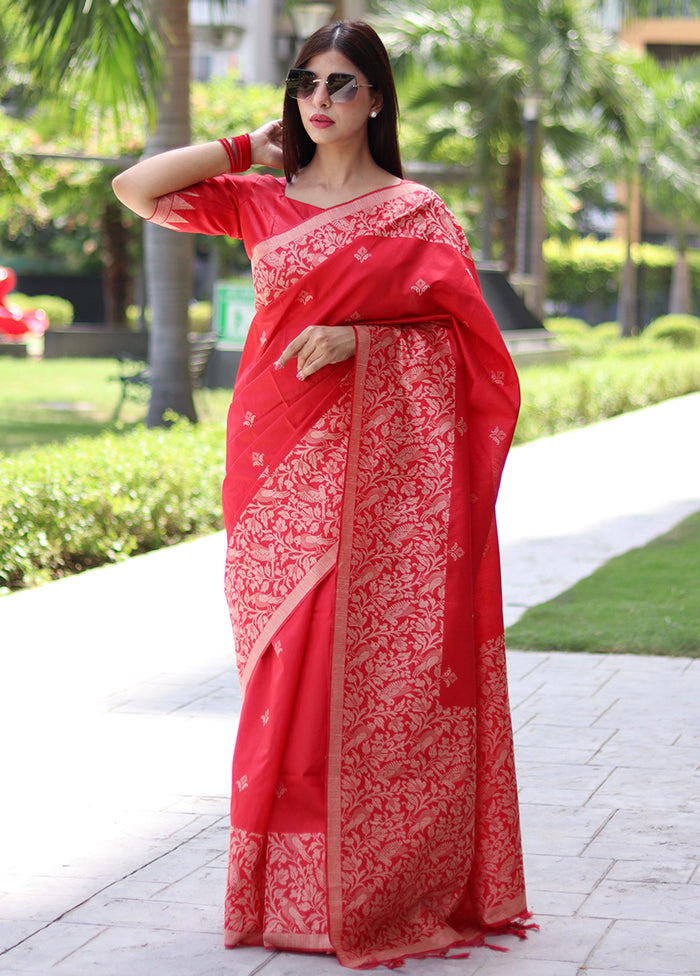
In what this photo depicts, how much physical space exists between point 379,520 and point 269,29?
145ft

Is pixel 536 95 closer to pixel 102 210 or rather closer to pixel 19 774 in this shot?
pixel 102 210

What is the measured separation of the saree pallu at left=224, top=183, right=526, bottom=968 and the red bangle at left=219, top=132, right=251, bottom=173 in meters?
0.26

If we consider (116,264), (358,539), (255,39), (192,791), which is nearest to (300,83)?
(358,539)

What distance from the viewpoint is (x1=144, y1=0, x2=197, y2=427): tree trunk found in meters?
10.6

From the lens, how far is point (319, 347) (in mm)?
2926

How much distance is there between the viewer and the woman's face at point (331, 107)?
3.01 metres

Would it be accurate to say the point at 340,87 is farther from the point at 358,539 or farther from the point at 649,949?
the point at 649,949

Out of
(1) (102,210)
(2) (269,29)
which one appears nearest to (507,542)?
(1) (102,210)

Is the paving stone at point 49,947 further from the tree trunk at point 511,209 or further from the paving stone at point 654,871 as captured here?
the tree trunk at point 511,209

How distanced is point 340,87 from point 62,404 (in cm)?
1360

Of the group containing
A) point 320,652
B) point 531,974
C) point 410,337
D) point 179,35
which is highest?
point 179,35

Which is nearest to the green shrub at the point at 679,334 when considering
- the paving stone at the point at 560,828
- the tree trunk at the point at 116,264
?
the tree trunk at the point at 116,264

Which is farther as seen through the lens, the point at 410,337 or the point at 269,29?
the point at 269,29

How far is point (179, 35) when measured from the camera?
10.6 meters
